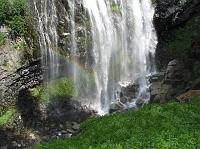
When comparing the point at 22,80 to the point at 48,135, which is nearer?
the point at 48,135

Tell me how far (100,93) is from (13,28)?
7.03 meters

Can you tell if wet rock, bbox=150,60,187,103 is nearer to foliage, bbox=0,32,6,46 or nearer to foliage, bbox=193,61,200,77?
foliage, bbox=193,61,200,77

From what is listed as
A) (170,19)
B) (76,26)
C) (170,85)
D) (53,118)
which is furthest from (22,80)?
(170,19)

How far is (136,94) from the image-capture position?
91.0ft

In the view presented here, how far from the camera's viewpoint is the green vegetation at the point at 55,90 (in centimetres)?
2698

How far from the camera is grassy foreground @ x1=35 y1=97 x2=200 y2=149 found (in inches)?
498

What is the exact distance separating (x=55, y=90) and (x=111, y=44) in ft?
16.8

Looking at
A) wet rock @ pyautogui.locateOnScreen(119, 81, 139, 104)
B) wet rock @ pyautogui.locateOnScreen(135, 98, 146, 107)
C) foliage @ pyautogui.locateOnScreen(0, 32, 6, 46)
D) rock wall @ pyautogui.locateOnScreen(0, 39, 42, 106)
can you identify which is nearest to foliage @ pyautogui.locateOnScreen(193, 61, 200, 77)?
wet rock @ pyautogui.locateOnScreen(135, 98, 146, 107)

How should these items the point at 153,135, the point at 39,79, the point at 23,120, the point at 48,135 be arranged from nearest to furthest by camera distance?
the point at 153,135 < the point at 48,135 < the point at 23,120 < the point at 39,79

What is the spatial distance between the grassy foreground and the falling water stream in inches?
471

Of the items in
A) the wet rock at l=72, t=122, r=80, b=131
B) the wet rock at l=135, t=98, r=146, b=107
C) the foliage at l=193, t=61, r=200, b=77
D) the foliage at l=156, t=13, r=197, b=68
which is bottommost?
the wet rock at l=72, t=122, r=80, b=131

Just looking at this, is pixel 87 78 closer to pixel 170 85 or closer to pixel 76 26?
pixel 76 26

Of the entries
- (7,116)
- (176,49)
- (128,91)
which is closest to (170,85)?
(128,91)

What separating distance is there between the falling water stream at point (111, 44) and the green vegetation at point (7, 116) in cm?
361
